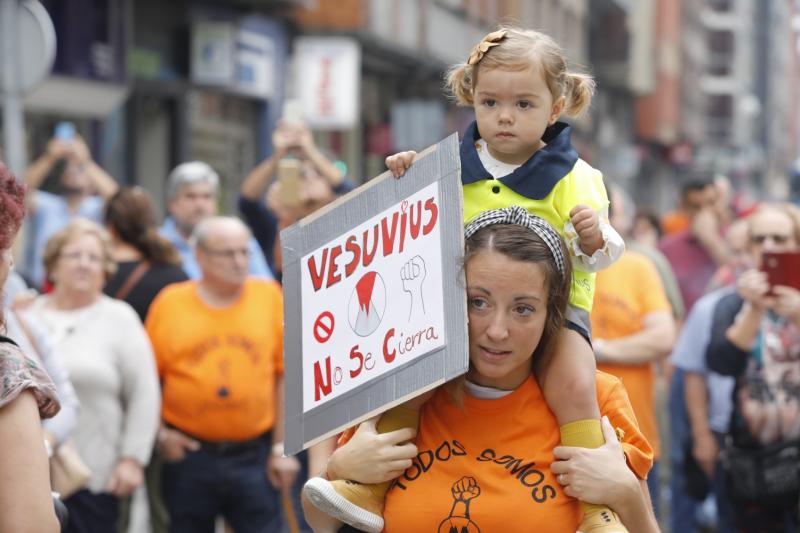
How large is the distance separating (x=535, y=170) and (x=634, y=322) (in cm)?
438

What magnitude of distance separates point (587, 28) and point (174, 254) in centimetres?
4058

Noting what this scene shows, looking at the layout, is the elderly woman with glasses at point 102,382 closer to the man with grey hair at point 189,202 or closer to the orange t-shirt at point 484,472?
the man with grey hair at point 189,202

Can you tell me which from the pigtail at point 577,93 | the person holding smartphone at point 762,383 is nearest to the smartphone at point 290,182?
the person holding smartphone at point 762,383

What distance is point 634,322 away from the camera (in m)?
8.10

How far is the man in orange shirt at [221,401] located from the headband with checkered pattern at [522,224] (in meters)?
4.21

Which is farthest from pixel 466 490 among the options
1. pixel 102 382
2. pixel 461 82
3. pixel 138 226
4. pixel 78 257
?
pixel 138 226

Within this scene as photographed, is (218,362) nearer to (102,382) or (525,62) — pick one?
(102,382)

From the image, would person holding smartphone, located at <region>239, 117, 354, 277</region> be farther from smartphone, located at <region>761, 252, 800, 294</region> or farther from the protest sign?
the protest sign

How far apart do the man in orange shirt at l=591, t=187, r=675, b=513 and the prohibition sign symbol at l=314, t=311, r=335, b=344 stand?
4.31 m

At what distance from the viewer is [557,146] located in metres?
3.89

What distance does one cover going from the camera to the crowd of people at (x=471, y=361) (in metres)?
3.62

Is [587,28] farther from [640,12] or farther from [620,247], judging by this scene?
[620,247]

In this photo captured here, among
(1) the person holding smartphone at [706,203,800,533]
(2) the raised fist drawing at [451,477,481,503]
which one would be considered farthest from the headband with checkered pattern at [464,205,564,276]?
(1) the person holding smartphone at [706,203,800,533]

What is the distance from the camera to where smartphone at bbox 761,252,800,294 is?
7031mm
